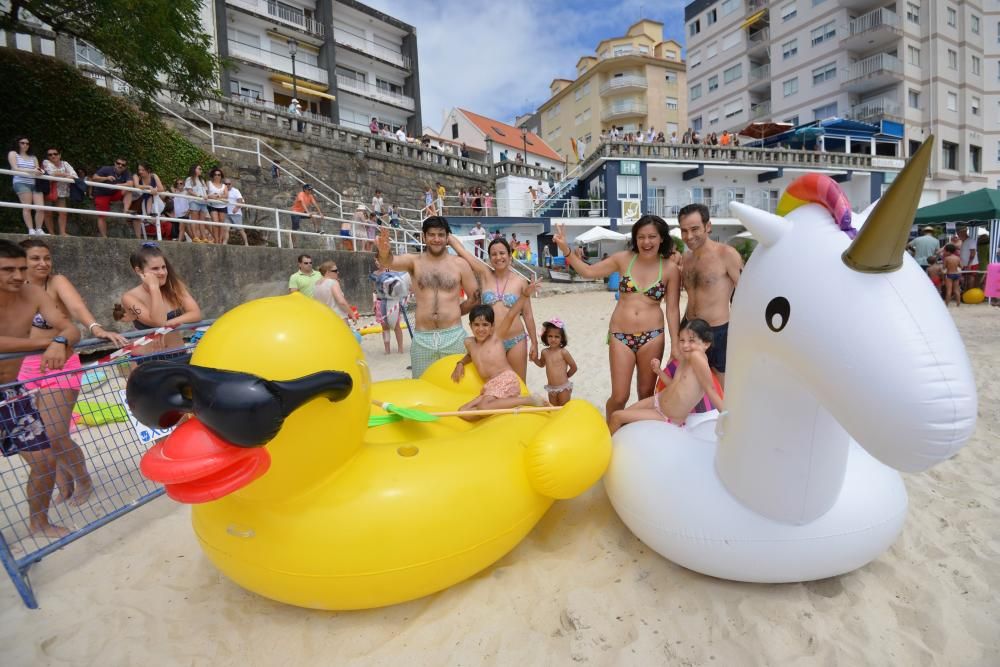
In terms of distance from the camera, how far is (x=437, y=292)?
13.5 feet

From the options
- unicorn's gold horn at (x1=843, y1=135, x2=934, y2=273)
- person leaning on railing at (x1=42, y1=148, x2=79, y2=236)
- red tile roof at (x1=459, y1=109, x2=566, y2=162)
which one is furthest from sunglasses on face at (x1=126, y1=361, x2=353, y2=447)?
red tile roof at (x1=459, y1=109, x2=566, y2=162)

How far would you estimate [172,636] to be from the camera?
2186mm

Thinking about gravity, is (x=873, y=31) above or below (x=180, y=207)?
above

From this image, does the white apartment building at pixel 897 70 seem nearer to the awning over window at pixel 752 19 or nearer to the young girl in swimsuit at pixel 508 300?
the awning over window at pixel 752 19

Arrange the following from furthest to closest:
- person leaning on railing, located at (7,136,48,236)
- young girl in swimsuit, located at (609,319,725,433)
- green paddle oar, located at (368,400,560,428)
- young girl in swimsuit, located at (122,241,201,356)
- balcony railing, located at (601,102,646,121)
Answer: balcony railing, located at (601,102,646,121) < person leaning on railing, located at (7,136,48,236) < young girl in swimsuit, located at (122,241,201,356) < green paddle oar, located at (368,400,560,428) < young girl in swimsuit, located at (609,319,725,433)

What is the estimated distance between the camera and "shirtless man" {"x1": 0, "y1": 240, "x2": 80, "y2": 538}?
2664mm

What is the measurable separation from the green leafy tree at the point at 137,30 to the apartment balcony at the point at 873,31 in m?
30.2

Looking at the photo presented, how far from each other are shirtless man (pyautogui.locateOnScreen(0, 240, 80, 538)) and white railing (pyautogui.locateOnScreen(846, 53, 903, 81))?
3374 cm

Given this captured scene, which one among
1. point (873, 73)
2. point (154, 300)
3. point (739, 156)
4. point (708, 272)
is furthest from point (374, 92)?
point (708, 272)

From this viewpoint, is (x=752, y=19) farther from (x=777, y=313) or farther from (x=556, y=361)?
(x=777, y=313)

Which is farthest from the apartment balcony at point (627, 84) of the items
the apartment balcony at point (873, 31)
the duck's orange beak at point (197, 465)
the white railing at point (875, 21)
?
the duck's orange beak at point (197, 465)

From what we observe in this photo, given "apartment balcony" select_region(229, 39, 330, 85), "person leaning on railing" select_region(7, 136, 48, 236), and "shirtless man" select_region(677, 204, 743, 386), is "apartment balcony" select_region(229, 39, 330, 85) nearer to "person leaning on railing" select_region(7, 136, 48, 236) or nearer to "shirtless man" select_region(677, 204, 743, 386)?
"person leaning on railing" select_region(7, 136, 48, 236)

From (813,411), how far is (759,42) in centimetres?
3684

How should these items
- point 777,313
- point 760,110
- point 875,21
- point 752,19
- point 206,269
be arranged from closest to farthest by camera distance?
point 777,313 < point 206,269 < point 875,21 < point 752,19 < point 760,110
